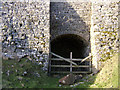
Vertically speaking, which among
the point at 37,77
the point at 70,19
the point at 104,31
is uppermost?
the point at 70,19

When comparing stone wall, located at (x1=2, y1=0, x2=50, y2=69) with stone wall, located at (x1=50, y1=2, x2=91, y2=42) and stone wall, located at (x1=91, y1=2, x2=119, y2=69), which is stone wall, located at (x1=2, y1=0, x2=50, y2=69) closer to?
stone wall, located at (x1=50, y1=2, x2=91, y2=42)

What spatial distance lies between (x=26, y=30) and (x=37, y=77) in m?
2.23

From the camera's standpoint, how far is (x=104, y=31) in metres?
7.94

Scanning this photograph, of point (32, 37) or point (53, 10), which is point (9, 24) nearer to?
point (32, 37)

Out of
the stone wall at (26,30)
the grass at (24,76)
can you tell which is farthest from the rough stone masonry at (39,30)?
the grass at (24,76)

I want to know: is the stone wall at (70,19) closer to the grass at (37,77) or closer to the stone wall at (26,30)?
the stone wall at (26,30)

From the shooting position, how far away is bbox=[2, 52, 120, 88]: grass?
6090 millimetres

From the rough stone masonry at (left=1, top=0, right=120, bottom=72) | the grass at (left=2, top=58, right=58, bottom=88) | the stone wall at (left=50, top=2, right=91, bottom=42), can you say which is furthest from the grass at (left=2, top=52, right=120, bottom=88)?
the stone wall at (left=50, top=2, right=91, bottom=42)

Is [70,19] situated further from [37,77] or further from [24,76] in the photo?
[24,76]

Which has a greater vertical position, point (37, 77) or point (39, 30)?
point (39, 30)

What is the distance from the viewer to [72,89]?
6141 mm

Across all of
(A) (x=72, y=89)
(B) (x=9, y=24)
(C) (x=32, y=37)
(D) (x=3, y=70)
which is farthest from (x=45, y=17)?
(A) (x=72, y=89)

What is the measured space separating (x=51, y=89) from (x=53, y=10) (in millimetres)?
4631

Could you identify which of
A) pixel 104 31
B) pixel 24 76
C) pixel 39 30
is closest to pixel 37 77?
pixel 24 76
